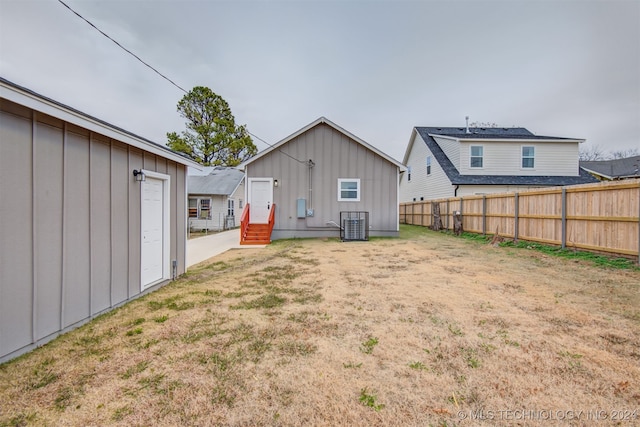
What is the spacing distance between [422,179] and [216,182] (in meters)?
14.8

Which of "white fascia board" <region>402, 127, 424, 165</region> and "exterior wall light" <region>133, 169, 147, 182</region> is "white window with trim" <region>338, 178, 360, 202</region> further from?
"white fascia board" <region>402, 127, 424, 165</region>

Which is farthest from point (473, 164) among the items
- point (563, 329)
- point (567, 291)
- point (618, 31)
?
point (563, 329)

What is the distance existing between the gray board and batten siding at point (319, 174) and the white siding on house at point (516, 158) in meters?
7.08

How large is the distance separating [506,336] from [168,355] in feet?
11.2

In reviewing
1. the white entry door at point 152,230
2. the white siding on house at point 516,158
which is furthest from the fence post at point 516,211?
the white entry door at point 152,230

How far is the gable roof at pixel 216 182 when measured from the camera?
1788cm

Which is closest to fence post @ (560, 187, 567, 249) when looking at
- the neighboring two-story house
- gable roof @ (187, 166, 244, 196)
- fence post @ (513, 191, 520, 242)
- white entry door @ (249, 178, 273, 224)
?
fence post @ (513, 191, 520, 242)

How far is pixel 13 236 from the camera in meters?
2.42

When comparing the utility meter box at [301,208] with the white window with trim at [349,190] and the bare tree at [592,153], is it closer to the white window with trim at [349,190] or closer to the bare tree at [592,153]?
the white window with trim at [349,190]

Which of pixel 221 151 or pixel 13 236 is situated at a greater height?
pixel 221 151

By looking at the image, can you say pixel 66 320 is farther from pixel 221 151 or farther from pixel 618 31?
pixel 221 151

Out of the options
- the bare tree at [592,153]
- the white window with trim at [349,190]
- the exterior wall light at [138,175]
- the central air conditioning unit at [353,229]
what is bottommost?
the central air conditioning unit at [353,229]

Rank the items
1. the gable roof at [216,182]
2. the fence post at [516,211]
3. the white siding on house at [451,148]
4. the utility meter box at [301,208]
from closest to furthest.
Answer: the fence post at [516,211], the utility meter box at [301,208], the white siding on house at [451,148], the gable roof at [216,182]

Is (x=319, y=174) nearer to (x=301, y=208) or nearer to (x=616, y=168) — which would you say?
(x=301, y=208)
